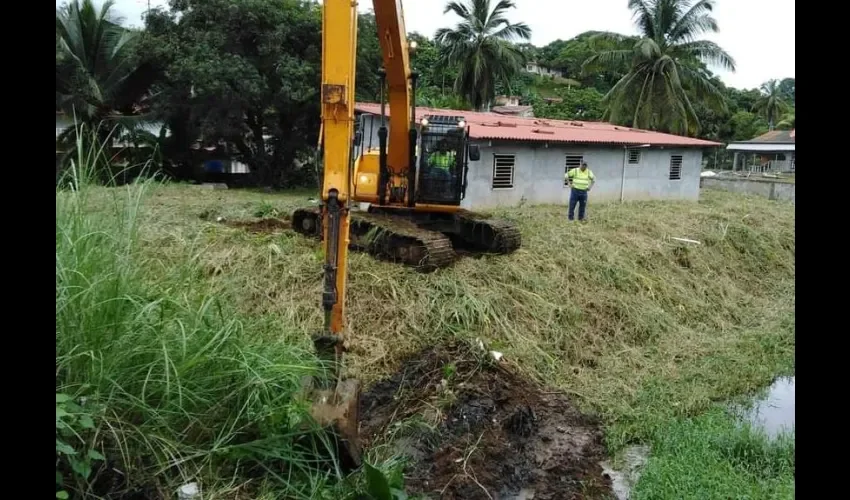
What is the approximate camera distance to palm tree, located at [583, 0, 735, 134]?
27.9m

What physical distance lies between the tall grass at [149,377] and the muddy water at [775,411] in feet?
15.3

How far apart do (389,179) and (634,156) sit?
553 inches

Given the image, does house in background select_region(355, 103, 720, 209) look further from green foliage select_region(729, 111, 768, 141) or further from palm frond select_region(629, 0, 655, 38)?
green foliage select_region(729, 111, 768, 141)

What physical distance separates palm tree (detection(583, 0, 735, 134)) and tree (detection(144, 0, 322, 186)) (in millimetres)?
13864

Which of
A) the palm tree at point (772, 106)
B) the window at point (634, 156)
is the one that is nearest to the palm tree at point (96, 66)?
the window at point (634, 156)

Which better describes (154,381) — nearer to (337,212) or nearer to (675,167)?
(337,212)

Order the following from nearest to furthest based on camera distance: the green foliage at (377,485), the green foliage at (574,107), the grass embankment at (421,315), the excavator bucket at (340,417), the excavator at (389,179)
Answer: the grass embankment at (421,315), the green foliage at (377,485), the excavator bucket at (340,417), the excavator at (389,179), the green foliage at (574,107)

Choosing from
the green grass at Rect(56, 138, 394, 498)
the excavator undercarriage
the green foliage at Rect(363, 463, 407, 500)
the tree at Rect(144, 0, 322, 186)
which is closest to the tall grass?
the green grass at Rect(56, 138, 394, 498)

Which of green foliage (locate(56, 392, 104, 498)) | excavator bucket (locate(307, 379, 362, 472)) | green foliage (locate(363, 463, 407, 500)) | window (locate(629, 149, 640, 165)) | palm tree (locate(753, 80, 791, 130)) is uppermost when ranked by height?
palm tree (locate(753, 80, 791, 130))

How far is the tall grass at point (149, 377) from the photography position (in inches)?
119

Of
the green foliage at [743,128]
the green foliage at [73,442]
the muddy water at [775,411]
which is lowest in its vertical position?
the muddy water at [775,411]

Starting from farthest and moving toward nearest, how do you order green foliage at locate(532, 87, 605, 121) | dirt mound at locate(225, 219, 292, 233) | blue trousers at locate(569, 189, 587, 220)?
1. green foliage at locate(532, 87, 605, 121)
2. blue trousers at locate(569, 189, 587, 220)
3. dirt mound at locate(225, 219, 292, 233)

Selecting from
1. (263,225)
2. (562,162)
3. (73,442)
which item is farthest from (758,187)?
(73,442)

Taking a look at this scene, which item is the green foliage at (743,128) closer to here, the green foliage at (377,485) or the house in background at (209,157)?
the house in background at (209,157)
